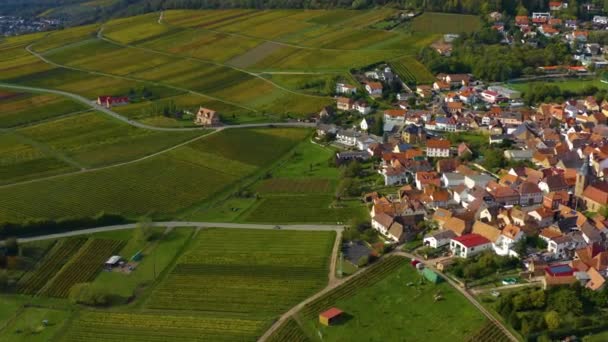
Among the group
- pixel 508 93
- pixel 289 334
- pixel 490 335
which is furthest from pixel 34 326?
pixel 508 93

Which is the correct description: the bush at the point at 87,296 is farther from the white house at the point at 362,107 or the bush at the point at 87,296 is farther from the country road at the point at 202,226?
the white house at the point at 362,107

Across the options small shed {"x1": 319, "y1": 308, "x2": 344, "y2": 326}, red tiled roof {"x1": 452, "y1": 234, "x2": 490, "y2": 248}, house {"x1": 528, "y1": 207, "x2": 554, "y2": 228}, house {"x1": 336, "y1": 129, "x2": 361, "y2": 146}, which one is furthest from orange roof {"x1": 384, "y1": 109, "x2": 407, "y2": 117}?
small shed {"x1": 319, "y1": 308, "x2": 344, "y2": 326}

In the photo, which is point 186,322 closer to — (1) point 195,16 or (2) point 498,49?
(2) point 498,49

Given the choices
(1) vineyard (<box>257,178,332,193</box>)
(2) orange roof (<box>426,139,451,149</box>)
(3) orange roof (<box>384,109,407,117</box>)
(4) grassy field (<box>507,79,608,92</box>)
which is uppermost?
(2) orange roof (<box>426,139,451,149</box>)

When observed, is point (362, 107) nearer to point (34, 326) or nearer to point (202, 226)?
point (202, 226)

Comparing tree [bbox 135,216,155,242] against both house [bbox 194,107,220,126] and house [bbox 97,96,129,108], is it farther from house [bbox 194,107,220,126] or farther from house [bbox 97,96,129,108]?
house [bbox 97,96,129,108]

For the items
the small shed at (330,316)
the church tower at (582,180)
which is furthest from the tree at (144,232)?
the church tower at (582,180)
